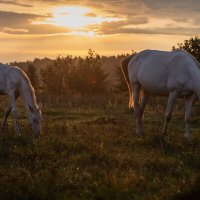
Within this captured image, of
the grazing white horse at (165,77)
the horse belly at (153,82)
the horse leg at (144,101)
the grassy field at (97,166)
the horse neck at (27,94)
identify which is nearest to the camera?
the grassy field at (97,166)

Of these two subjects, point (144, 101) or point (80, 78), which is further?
point (80, 78)

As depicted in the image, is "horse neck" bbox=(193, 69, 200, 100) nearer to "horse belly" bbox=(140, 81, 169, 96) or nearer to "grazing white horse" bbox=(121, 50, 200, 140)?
"grazing white horse" bbox=(121, 50, 200, 140)

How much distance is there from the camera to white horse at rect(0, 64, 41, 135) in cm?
1298

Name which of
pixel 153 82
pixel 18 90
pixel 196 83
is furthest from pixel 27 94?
pixel 196 83

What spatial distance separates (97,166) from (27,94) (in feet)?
17.4

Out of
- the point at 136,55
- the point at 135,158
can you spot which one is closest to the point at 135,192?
the point at 135,158

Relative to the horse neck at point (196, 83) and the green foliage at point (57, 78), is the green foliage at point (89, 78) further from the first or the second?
the horse neck at point (196, 83)

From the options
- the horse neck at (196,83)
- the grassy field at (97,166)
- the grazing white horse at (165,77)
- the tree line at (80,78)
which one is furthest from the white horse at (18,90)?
the tree line at (80,78)

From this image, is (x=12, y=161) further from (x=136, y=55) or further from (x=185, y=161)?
(x=136, y=55)

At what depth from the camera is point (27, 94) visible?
13.2 m

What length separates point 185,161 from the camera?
30.1 ft

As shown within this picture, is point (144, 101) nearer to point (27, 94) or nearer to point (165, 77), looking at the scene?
point (165, 77)

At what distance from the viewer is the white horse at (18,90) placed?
12977mm

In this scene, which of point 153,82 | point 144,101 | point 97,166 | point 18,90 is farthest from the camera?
point 144,101
